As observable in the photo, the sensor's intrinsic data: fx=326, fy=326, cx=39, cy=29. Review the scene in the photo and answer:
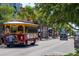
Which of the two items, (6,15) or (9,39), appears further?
(6,15)

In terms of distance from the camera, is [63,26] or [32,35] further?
[32,35]

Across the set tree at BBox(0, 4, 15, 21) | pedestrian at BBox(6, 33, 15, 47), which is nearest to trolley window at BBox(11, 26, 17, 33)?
pedestrian at BBox(6, 33, 15, 47)

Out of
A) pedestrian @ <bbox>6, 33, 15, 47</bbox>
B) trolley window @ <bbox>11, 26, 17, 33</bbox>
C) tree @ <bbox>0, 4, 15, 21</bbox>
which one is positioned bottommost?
pedestrian @ <bbox>6, 33, 15, 47</bbox>

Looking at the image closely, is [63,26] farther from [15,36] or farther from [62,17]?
[15,36]

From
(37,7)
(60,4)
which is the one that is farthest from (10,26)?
(60,4)

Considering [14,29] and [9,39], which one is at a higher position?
[14,29]

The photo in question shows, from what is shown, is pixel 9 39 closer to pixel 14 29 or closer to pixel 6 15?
pixel 14 29

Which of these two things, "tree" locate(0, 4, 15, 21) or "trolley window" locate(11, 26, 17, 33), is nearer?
"trolley window" locate(11, 26, 17, 33)

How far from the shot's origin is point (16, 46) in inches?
663

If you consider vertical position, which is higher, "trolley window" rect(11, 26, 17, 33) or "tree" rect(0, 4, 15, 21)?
"tree" rect(0, 4, 15, 21)

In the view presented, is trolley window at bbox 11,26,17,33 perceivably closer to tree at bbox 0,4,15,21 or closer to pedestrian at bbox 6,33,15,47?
pedestrian at bbox 6,33,15,47

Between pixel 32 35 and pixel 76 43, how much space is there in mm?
5184

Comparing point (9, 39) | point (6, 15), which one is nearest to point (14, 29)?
point (9, 39)

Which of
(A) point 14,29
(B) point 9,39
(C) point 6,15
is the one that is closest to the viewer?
(A) point 14,29
